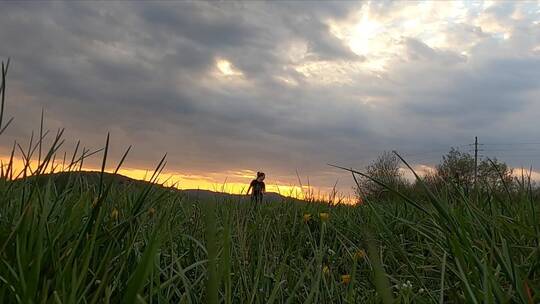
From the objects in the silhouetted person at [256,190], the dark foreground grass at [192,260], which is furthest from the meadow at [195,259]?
the silhouetted person at [256,190]

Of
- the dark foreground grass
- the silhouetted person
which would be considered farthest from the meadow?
the silhouetted person

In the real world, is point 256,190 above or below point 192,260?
above

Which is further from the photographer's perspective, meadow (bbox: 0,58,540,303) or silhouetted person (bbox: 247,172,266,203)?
silhouetted person (bbox: 247,172,266,203)

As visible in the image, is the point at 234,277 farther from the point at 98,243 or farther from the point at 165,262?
the point at 98,243

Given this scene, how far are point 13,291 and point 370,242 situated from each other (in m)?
1.00

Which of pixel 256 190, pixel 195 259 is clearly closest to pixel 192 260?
pixel 195 259

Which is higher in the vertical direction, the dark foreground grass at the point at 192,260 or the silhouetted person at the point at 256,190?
the silhouetted person at the point at 256,190

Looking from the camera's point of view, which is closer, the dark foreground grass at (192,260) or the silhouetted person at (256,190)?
the dark foreground grass at (192,260)

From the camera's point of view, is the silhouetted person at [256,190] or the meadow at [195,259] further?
the silhouetted person at [256,190]

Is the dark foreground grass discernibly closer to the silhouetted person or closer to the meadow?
the meadow

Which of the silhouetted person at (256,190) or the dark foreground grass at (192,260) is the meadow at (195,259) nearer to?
the dark foreground grass at (192,260)

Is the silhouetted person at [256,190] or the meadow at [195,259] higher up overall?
the silhouetted person at [256,190]

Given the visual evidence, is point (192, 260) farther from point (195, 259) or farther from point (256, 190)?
point (256, 190)

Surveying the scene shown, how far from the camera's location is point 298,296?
2.53m
